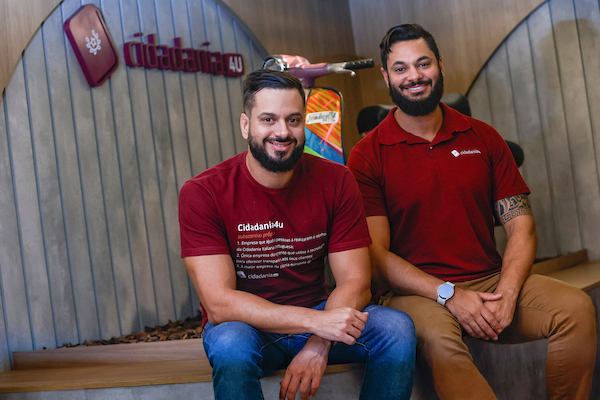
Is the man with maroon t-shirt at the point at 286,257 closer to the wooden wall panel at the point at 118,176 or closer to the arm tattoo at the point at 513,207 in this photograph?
the arm tattoo at the point at 513,207

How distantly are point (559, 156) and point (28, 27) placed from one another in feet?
11.3

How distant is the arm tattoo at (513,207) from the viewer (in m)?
2.08

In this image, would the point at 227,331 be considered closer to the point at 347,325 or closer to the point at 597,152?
the point at 347,325

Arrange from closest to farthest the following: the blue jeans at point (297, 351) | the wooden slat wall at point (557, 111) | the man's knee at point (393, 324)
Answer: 1. the blue jeans at point (297, 351)
2. the man's knee at point (393, 324)
3. the wooden slat wall at point (557, 111)

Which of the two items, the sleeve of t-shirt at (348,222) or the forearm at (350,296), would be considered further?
the sleeve of t-shirt at (348,222)

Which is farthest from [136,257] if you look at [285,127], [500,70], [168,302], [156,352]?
[500,70]

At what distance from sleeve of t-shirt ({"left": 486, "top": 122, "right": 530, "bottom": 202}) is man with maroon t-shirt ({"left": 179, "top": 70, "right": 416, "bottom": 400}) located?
1.90ft

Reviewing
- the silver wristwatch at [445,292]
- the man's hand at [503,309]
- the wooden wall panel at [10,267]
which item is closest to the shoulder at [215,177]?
the silver wristwatch at [445,292]

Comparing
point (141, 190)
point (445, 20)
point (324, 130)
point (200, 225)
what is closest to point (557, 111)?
point (445, 20)

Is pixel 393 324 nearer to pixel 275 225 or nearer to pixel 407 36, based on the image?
pixel 275 225

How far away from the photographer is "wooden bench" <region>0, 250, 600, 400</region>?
1.81 meters

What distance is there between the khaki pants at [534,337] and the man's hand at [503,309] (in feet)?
0.23

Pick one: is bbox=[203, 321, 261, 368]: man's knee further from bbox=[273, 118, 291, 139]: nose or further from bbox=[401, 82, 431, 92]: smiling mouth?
bbox=[401, 82, 431, 92]: smiling mouth

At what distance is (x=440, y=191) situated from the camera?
2.04 meters
